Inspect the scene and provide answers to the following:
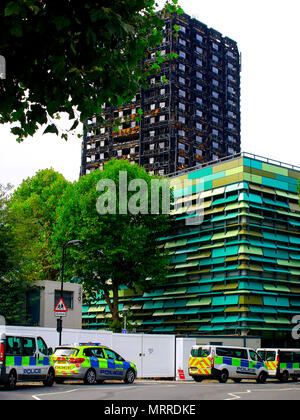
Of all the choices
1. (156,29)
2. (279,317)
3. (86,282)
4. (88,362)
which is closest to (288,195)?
(279,317)

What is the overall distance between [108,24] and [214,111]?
89.1 m

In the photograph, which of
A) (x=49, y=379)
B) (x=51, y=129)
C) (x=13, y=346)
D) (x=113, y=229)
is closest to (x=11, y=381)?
(x=13, y=346)

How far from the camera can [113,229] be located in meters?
45.8

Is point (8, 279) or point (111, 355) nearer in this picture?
point (111, 355)

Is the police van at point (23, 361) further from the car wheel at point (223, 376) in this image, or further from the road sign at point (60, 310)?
the car wheel at point (223, 376)

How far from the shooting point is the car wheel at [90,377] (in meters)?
24.8

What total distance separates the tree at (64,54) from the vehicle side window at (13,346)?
44.9 feet

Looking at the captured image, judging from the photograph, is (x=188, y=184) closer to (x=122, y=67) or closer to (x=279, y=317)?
(x=279, y=317)

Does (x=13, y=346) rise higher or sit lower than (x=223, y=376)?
higher

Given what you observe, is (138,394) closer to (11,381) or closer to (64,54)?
(11,381)

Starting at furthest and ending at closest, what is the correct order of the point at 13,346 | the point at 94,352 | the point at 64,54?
the point at 94,352 → the point at 13,346 → the point at 64,54

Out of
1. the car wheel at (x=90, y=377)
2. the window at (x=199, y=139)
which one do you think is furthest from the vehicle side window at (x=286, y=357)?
the window at (x=199, y=139)

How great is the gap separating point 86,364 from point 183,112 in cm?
6786

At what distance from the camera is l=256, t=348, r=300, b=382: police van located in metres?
35.8
